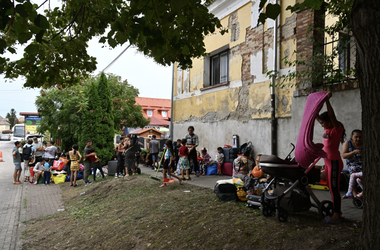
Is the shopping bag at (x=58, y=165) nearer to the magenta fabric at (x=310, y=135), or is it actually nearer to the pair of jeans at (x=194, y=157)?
the pair of jeans at (x=194, y=157)

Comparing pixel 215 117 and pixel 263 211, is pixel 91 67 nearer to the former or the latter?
pixel 263 211

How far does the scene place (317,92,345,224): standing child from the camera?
169 inches

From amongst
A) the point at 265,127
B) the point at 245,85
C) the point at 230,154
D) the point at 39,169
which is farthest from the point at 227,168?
the point at 39,169

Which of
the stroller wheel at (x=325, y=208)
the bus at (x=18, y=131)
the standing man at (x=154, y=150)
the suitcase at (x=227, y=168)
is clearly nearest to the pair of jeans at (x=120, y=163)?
the standing man at (x=154, y=150)

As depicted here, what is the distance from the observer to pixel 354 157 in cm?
577

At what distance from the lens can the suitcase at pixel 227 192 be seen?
5.95 m

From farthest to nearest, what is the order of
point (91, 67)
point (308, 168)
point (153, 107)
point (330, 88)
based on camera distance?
1. point (153, 107)
2. point (330, 88)
3. point (91, 67)
4. point (308, 168)

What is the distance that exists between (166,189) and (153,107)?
46162mm

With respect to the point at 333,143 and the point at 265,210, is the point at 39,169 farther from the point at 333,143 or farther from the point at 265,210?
the point at 333,143

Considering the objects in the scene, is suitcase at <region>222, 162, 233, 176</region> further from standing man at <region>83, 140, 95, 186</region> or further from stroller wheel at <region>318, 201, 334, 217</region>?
stroller wheel at <region>318, 201, 334, 217</region>

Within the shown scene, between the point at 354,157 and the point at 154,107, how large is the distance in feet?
163

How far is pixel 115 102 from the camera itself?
91.4 ft

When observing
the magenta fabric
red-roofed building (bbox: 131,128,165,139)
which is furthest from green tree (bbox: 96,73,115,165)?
red-roofed building (bbox: 131,128,165,139)

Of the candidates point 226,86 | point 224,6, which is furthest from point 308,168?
point 224,6
